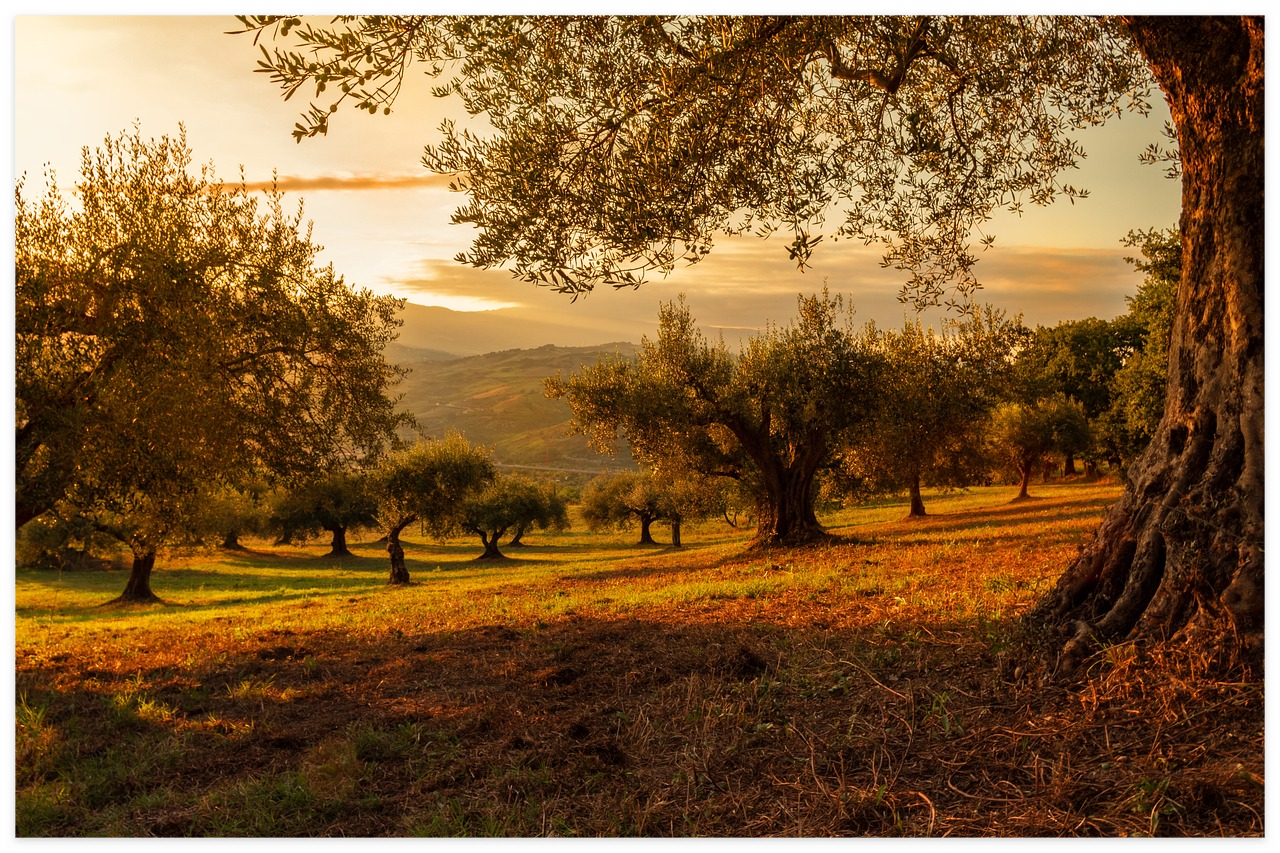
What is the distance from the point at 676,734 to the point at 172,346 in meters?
11.7

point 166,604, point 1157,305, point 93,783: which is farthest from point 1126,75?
point 166,604

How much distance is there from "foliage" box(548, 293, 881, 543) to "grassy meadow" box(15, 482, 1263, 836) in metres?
16.8

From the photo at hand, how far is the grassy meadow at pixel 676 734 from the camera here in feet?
15.8

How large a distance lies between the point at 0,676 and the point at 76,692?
463 cm

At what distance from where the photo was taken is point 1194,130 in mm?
6473

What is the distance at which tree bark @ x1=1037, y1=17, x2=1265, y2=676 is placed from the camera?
5.68 m

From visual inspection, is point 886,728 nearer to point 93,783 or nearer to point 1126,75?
point 93,783

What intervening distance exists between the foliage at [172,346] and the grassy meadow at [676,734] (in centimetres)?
356

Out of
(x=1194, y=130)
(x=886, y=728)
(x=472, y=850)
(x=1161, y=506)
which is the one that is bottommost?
(x=472, y=850)

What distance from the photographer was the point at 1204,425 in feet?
Answer: 20.3

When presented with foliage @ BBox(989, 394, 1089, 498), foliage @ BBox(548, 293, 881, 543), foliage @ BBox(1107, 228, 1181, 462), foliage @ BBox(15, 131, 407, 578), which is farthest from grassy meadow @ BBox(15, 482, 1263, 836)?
foliage @ BBox(989, 394, 1089, 498)

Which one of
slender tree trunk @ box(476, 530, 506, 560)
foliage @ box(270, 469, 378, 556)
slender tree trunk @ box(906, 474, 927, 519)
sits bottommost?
slender tree trunk @ box(476, 530, 506, 560)

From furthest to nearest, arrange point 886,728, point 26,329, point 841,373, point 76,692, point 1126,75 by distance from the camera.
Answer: point 841,373
point 26,329
point 1126,75
point 76,692
point 886,728

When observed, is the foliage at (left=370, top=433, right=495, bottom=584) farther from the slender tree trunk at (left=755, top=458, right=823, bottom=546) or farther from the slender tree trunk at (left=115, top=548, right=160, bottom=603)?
the slender tree trunk at (left=755, top=458, right=823, bottom=546)
